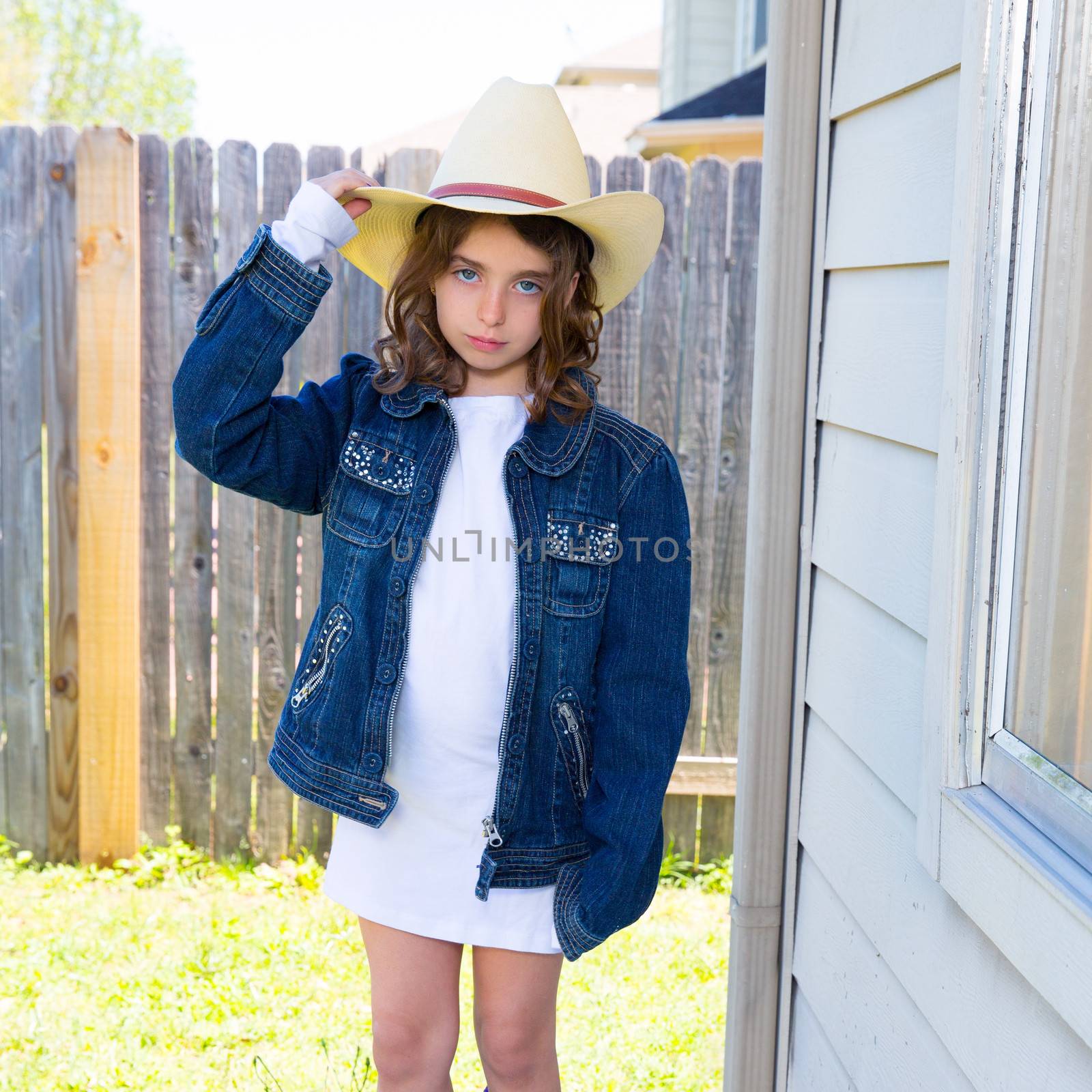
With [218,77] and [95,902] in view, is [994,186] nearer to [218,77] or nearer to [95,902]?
[95,902]

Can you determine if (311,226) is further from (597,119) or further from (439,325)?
(597,119)

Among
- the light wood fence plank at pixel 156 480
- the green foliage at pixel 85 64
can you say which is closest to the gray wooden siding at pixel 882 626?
the light wood fence plank at pixel 156 480

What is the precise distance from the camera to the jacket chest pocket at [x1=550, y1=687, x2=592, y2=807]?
1.91 metres

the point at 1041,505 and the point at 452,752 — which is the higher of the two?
the point at 1041,505

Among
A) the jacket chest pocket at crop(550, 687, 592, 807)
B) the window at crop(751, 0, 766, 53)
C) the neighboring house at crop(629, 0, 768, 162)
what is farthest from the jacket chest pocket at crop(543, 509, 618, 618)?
the window at crop(751, 0, 766, 53)

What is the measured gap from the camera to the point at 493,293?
1888 mm

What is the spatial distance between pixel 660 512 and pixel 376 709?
56 cm

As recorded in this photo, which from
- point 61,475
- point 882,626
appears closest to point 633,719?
point 882,626

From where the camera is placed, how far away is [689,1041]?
2.94 m

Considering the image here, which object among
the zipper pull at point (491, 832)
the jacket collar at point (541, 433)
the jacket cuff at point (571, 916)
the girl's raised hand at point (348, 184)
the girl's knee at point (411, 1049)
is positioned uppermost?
the girl's raised hand at point (348, 184)

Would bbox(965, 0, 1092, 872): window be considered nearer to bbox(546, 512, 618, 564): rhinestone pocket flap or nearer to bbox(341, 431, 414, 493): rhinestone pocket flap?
bbox(546, 512, 618, 564): rhinestone pocket flap

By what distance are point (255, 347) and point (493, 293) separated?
0.38 meters

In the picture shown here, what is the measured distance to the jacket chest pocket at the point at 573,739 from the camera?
191 cm

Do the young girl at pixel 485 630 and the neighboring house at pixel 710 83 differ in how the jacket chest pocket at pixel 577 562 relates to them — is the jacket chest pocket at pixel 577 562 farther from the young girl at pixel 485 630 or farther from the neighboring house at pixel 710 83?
the neighboring house at pixel 710 83
